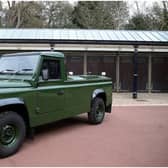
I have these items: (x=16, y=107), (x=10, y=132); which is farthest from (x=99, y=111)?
(x=10, y=132)

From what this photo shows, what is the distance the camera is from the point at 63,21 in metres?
36.2

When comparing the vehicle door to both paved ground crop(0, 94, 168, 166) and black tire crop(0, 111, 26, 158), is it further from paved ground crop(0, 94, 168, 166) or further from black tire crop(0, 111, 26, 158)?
paved ground crop(0, 94, 168, 166)

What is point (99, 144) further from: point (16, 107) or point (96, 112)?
point (96, 112)

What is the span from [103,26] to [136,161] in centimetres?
3051

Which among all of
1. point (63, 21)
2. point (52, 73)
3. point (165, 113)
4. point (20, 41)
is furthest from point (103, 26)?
point (52, 73)

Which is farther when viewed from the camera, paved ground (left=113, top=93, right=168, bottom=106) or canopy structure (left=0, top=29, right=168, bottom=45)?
canopy structure (left=0, top=29, right=168, bottom=45)

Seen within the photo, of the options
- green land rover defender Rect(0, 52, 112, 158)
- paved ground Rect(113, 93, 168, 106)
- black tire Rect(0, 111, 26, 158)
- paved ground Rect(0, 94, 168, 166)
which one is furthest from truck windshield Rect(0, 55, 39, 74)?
paved ground Rect(113, 93, 168, 106)

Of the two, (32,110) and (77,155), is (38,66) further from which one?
(77,155)

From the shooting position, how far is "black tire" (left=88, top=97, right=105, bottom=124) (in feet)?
25.7

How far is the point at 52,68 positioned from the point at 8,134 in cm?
189

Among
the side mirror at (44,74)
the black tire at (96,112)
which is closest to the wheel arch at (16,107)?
the side mirror at (44,74)

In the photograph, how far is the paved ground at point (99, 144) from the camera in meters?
4.90

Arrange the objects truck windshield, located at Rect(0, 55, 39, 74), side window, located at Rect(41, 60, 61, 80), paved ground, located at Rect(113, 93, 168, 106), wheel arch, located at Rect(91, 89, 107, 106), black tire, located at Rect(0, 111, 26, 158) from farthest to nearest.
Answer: paved ground, located at Rect(113, 93, 168, 106), wheel arch, located at Rect(91, 89, 107, 106), side window, located at Rect(41, 60, 61, 80), truck windshield, located at Rect(0, 55, 39, 74), black tire, located at Rect(0, 111, 26, 158)

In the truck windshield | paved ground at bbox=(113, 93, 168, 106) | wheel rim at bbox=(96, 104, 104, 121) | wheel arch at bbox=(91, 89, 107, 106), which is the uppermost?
the truck windshield
